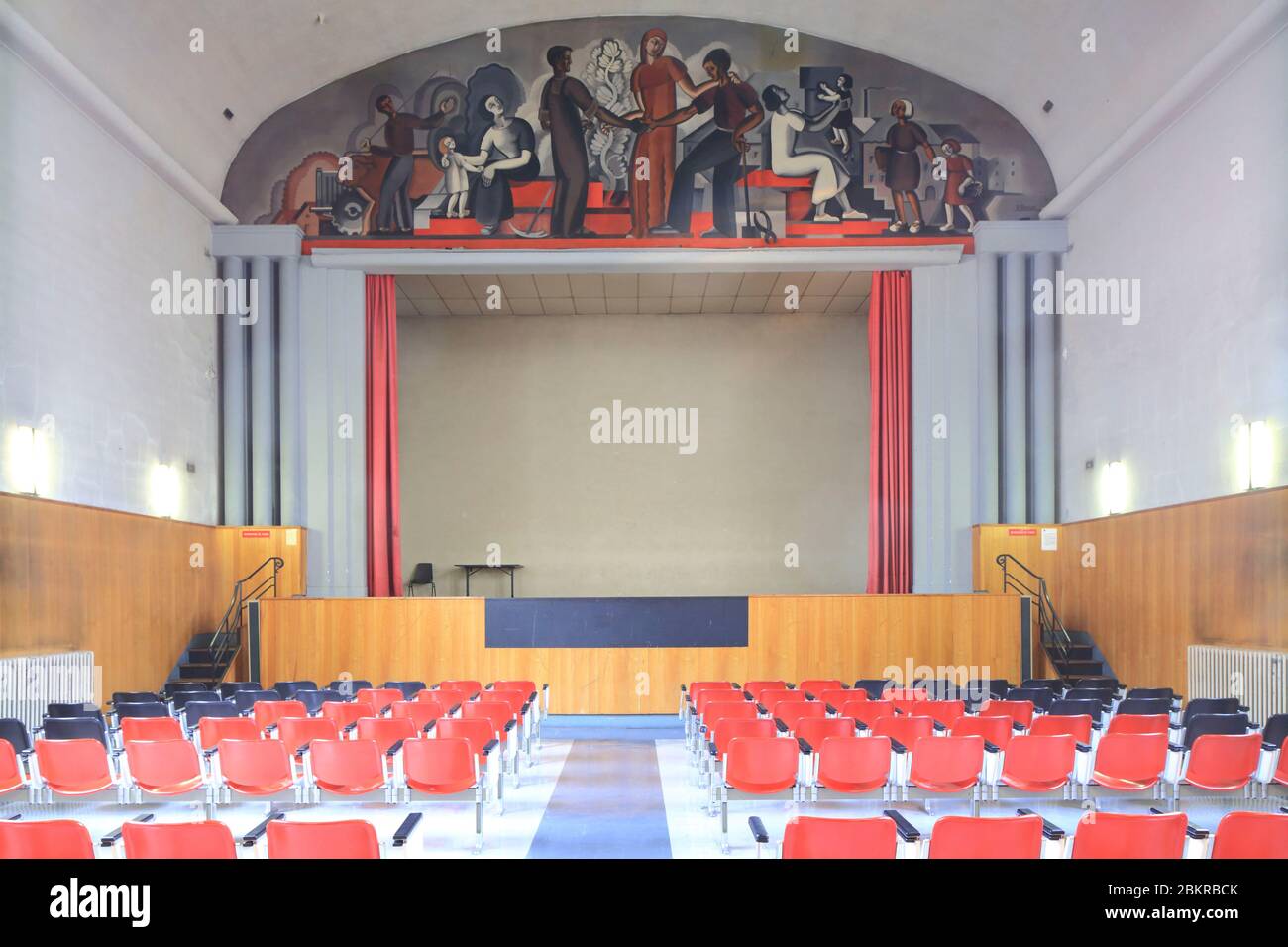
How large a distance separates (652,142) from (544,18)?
2.57 meters

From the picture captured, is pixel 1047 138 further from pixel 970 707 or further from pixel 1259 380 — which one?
pixel 970 707

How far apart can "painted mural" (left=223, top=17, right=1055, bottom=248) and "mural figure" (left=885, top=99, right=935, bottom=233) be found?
0.9 inches

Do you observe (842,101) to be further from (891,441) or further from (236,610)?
(236,610)

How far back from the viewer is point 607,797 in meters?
8.25

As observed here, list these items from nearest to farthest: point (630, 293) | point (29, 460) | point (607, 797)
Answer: point (607, 797), point (29, 460), point (630, 293)

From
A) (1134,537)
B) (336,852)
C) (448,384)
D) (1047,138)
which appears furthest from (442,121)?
(336,852)

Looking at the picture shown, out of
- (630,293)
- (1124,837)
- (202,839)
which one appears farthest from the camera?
(630,293)

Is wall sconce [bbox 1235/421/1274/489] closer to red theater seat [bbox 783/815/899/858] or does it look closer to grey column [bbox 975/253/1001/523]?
grey column [bbox 975/253/1001/523]

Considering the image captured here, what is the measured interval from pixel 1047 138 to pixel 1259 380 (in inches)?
264

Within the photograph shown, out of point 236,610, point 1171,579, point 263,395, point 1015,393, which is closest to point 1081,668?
point 1171,579

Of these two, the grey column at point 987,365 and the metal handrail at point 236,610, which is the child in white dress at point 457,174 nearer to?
the metal handrail at point 236,610

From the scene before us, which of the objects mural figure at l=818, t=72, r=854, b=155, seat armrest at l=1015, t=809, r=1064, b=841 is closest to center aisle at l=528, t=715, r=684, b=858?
seat armrest at l=1015, t=809, r=1064, b=841
